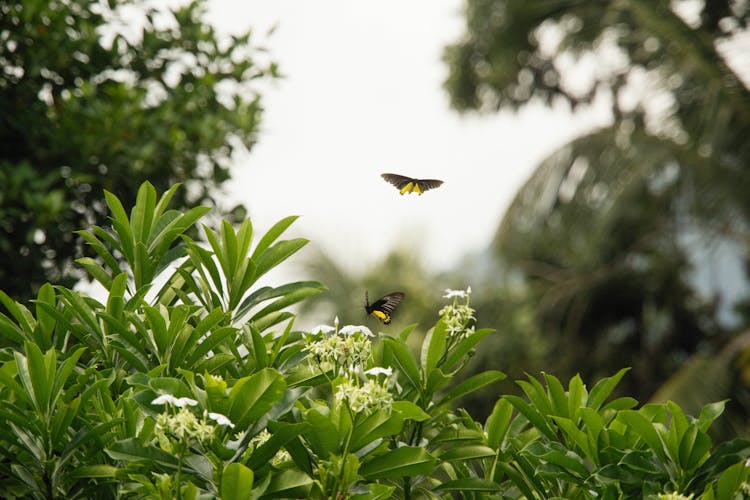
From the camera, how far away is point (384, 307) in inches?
79.7

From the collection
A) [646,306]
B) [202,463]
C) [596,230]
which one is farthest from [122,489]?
[646,306]

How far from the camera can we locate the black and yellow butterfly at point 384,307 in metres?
1.99

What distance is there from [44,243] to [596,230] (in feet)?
23.4

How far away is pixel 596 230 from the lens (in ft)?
32.0

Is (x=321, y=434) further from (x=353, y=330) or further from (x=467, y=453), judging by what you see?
(x=467, y=453)

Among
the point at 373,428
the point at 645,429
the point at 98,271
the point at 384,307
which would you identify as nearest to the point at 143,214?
the point at 98,271

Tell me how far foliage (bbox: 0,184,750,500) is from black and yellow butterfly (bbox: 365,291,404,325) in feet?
0.49

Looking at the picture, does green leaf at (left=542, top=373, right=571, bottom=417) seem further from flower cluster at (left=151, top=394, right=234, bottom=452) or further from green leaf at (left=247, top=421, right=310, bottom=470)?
flower cluster at (left=151, top=394, right=234, bottom=452)

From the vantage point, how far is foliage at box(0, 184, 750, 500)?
1407mm

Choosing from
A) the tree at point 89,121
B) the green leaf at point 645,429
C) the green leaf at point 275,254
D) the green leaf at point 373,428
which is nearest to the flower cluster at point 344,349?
the green leaf at point 373,428

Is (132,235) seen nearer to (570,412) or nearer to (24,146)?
(570,412)

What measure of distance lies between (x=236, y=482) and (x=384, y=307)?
776 mm

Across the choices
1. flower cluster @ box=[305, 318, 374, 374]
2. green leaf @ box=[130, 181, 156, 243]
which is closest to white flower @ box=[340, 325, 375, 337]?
flower cluster @ box=[305, 318, 374, 374]

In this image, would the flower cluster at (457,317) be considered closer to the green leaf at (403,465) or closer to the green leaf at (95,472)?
the green leaf at (403,465)
